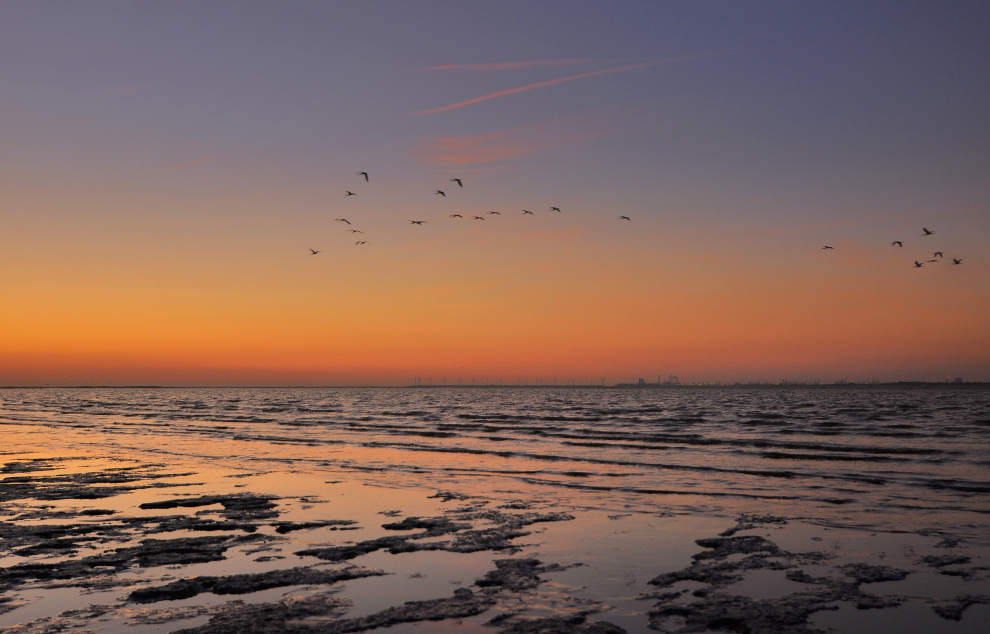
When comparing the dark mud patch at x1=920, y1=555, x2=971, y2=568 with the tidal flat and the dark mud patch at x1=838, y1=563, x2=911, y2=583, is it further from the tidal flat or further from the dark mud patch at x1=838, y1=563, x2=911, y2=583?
the dark mud patch at x1=838, y1=563, x2=911, y2=583

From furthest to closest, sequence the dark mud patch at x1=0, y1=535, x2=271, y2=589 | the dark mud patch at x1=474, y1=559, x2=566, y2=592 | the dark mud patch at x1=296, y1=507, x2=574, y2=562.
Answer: the dark mud patch at x1=296, y1=507, x2=574, y2=562 < the dark mud patch at x1=0, y1=535, x2=271, y2=589 < the dark mud patch at x1=474, y1=559, x2=566, y2=592

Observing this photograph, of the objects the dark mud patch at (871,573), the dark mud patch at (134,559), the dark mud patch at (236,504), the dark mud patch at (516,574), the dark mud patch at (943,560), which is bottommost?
the dark mud patch at (236,504)

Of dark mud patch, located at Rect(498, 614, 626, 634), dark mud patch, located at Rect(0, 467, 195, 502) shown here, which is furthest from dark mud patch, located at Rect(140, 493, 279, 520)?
dark mud patch, located at Rect(498, 614, 626, 634)

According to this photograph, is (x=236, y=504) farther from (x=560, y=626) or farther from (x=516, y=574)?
(x=560, y=626)

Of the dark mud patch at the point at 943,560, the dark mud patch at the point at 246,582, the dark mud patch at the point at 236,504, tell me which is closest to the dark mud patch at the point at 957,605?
the dark mud patch at the point at 943,560

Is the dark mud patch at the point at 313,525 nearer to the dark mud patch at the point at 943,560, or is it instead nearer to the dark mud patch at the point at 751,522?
the dark mud patch at the point at 751,522

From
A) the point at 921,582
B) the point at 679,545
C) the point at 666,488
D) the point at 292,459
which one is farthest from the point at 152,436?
the point at 921,582

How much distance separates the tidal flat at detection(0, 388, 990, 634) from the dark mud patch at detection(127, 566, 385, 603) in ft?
0.14

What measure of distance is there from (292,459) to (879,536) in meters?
20.5

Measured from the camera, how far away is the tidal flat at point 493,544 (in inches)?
321

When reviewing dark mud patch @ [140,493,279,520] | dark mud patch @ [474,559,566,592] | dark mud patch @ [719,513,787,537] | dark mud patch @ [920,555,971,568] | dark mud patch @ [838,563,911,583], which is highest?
dark mud patch @ [474,559,566,592]

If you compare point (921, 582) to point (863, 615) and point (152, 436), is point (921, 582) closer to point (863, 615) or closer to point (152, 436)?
point (863, 615)

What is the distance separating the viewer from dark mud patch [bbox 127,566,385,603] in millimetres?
8781

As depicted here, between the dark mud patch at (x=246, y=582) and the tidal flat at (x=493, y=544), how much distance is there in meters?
0.04
